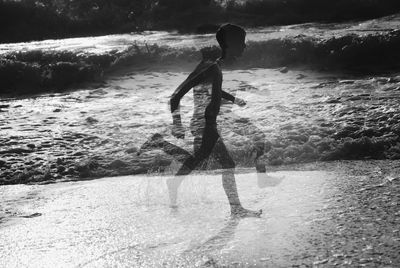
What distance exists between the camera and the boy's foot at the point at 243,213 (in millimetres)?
3258

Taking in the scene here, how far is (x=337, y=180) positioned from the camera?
385 cm

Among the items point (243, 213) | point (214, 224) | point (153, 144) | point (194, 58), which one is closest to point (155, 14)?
point (194, 58)

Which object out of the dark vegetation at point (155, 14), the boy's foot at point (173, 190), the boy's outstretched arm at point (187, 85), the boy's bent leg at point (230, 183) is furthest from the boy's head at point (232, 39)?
the dark vegetation at point (155, 14)

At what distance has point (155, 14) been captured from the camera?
602 inches

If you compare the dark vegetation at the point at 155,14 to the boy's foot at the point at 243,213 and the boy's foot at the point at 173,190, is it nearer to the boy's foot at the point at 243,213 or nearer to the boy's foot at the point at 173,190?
the boy's foot at the point at 173,190

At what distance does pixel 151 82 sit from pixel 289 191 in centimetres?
563

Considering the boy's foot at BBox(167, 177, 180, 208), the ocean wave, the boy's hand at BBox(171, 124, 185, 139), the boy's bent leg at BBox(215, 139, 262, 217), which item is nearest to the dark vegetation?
the ocean wave

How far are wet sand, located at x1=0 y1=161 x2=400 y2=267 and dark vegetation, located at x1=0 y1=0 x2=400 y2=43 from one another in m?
9.72

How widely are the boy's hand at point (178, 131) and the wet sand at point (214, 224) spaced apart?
1.58m

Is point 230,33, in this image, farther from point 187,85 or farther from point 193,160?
point 193,160

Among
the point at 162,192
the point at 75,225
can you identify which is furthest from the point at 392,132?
the point at 75,225

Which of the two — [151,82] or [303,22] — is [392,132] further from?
[303,22]

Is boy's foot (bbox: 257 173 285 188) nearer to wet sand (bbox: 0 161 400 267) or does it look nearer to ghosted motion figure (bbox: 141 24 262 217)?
wet sand (bbox: 0 161 400 267)

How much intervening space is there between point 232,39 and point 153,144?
1.59 metres
